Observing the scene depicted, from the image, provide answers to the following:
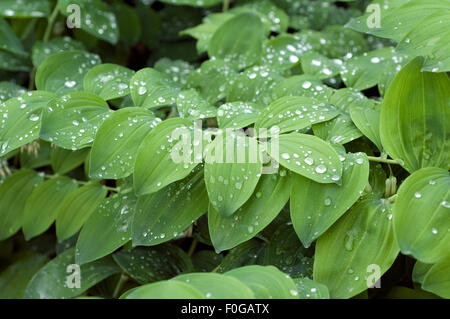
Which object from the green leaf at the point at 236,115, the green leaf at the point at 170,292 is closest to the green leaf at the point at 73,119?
the green leaf at the point at 236,115

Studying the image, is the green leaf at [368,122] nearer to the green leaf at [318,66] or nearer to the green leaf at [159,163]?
the green leaf at [318,66]

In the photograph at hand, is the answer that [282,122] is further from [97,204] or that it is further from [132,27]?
[132,27]

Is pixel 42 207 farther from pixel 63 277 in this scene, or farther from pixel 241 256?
pixel 241 256

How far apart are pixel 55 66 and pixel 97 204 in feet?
1.17

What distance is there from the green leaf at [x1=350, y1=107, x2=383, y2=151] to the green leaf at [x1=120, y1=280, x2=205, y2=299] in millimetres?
470

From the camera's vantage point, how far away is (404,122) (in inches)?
37.8

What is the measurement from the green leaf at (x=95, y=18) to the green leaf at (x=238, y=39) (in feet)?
1.08

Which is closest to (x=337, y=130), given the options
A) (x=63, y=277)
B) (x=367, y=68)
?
(x=367, y=68)

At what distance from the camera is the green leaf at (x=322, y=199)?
0.86 meters

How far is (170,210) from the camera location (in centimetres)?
99

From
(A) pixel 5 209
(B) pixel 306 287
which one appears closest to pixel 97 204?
(A) pixel 5 209

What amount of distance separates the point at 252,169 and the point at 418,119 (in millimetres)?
340

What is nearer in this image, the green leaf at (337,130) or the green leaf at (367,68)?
the green leaf at (337,130)
